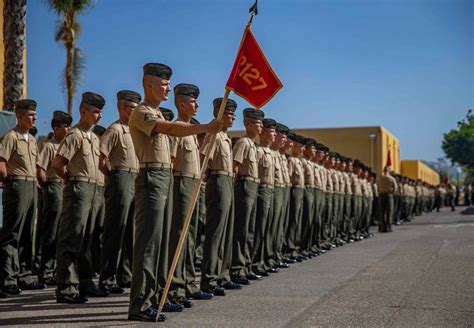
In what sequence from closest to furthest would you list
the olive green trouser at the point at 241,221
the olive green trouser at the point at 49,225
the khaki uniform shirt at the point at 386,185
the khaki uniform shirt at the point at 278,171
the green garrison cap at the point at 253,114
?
the olive green trouser at the point at 241,221, the olive green trouser at the point at 49,225, the green garrison cap at the point at 253,114, the khaki uniform shirt at the point at 278,171, the khaki uniform shirt at the point at 386,185

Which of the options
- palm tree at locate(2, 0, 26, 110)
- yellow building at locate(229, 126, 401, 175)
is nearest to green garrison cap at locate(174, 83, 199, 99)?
palm tree at locate(2, 0, 26, 110)

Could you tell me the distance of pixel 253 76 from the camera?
673cm

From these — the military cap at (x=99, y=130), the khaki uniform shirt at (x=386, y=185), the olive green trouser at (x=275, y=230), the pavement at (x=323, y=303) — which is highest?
the military cap at (x=99, y=130)

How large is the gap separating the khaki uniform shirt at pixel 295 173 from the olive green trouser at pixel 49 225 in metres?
4.06

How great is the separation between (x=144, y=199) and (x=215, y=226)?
5.89ft

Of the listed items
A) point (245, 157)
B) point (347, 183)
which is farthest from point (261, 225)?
point (347, 183)

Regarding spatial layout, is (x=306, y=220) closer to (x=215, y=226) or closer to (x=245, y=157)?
(x=245, y=157)

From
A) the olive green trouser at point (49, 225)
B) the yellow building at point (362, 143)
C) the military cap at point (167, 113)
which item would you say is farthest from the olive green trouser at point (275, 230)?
the yellow building at point (362, 143)

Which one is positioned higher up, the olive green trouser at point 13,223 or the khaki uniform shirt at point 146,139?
the khaki uniform shirt at point 146,139

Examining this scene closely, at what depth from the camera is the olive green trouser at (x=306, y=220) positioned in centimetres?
1311

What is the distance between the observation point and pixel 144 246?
256 inches

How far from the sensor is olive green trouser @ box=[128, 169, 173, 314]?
6.45 metres

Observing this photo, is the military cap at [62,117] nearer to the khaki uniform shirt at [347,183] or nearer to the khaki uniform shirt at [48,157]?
the khaki uniform shirt at [48,157]

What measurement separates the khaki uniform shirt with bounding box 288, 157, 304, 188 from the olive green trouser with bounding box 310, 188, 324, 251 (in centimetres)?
133
